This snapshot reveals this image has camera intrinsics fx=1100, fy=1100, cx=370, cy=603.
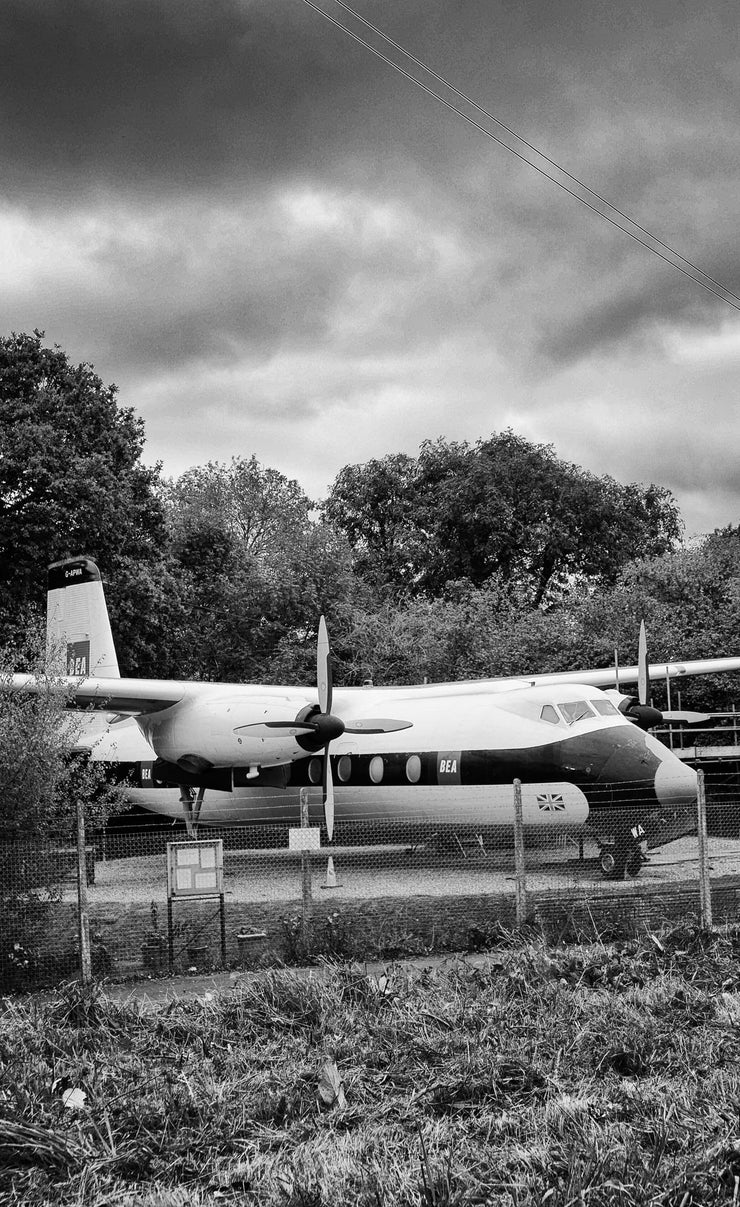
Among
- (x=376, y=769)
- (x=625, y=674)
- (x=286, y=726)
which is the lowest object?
(x=376, y=769)

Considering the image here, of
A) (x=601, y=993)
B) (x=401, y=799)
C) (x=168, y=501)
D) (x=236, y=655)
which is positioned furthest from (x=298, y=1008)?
(x=168, y=501)

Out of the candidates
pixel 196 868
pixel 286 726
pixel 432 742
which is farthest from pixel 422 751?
pixel 196 868

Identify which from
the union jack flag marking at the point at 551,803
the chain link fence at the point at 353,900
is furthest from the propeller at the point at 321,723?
the union jack flag marking at the point at 551,803

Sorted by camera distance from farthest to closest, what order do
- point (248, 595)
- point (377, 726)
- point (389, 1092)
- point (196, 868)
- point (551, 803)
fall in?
point (248, 595), point (377, 726), point (551, 803), point (196, 868), point (389, 1092)

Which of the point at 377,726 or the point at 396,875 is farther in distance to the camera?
the point at 377,726

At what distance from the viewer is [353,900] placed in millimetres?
14258

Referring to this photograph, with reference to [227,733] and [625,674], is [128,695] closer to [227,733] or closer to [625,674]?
[227,733]

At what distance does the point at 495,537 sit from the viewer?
2071 inches

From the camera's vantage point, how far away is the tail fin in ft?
74.8

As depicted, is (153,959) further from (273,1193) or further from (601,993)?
(273,1193)

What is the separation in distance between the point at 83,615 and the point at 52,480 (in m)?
11.3

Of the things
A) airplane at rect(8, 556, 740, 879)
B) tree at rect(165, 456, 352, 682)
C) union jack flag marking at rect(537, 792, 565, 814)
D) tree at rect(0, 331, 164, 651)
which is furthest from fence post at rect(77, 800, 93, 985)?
tree at rect(165, 456, 352, 682)

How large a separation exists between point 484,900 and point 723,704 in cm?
2171

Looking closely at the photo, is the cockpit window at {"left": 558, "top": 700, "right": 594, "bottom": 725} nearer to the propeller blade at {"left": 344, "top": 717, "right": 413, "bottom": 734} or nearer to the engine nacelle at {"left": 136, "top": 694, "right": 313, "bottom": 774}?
the propeller blade at {"left": 344, "top": 717, "right": 413, "bottom": 734}
